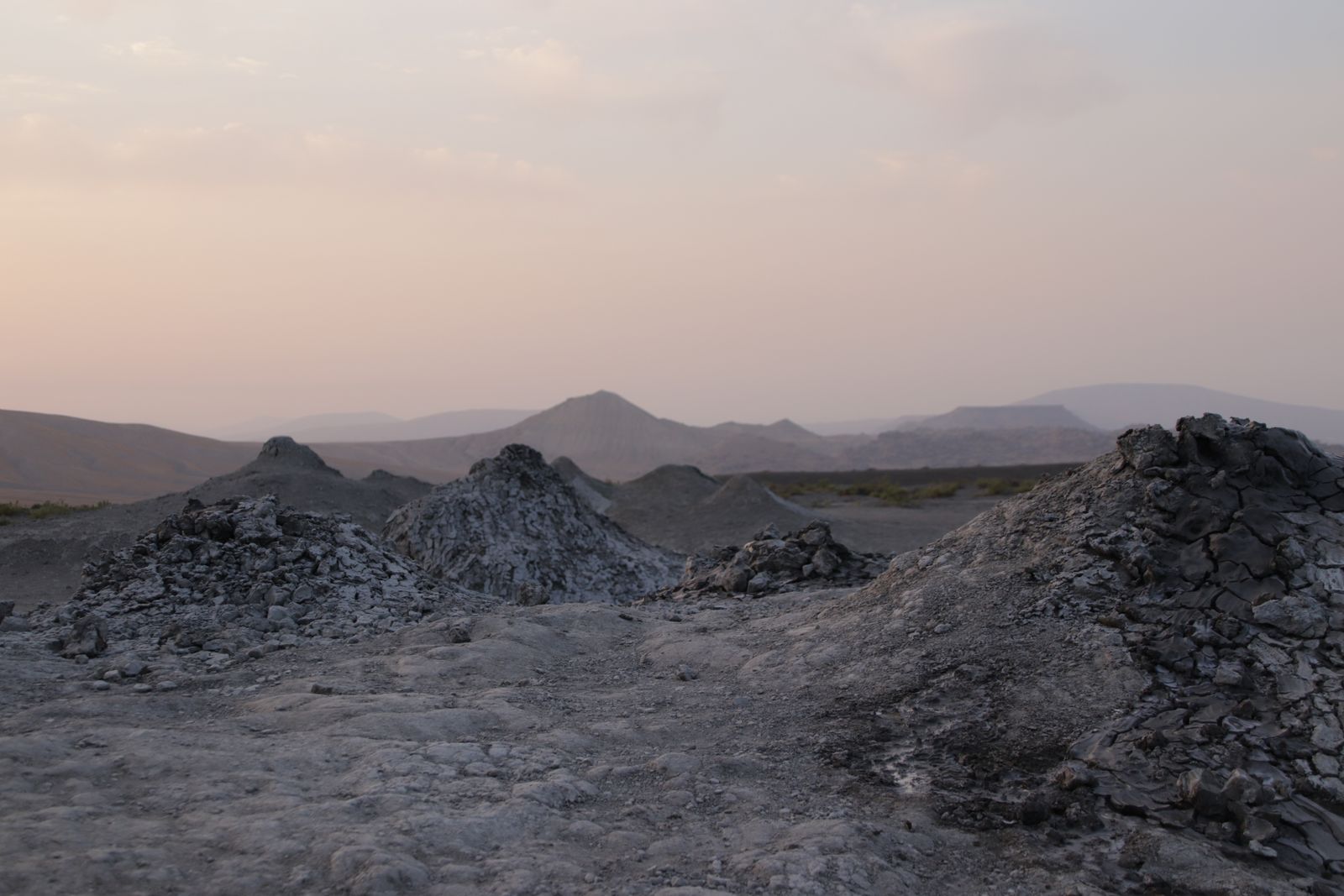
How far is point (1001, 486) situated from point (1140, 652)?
2533cm

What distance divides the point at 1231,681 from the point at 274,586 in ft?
21.0

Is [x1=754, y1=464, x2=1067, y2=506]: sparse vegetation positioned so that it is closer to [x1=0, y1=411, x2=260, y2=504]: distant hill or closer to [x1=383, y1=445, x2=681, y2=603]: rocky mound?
[x1=383, y1=445, x2=681, y2=603]: rocky mound

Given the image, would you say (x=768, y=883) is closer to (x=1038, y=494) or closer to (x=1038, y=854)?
(x=1038, y=854)

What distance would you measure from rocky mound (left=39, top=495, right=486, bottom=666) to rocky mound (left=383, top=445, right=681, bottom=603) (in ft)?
8.12

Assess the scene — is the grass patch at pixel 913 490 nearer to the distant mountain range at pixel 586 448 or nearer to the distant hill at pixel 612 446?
the distant mountain range at pixel 586 448

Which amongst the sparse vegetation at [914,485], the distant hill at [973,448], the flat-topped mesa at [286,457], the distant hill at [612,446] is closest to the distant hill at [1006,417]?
the distant hill at [612,446]

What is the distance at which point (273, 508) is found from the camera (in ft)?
27.2

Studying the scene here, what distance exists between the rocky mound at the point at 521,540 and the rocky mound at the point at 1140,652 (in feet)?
17.3

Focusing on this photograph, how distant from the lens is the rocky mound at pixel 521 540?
11094 mm

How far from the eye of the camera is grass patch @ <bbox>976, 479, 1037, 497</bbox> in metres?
28.3

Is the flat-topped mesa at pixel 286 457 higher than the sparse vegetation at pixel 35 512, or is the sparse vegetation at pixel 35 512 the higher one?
the flat-topped mesa at pixel 286 457

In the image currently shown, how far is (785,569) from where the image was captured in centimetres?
931

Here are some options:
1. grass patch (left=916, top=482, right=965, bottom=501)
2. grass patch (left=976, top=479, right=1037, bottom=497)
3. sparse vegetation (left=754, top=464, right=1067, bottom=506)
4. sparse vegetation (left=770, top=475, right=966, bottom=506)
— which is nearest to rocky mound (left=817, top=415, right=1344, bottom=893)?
sparse vegetation (left=754, top=464, right=1067, bottom=506)

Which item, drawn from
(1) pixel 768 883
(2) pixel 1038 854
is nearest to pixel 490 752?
(1) pixel 768 883
